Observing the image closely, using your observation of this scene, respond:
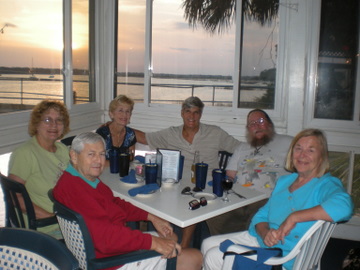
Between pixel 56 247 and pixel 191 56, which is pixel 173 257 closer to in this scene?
pixel 56 247

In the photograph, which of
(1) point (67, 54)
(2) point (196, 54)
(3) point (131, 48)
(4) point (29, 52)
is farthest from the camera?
(3) point (131, 48)

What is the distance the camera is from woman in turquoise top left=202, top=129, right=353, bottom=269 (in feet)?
5.13

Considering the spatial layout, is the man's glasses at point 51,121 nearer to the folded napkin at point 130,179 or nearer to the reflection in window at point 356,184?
the folded napkin at point 130,179

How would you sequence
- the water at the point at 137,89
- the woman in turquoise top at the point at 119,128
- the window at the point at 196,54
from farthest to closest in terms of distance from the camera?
1. the window at the point at 196,54
2. the woman in turquoise top at the point at 119,128
3. the water at the point at 137,89

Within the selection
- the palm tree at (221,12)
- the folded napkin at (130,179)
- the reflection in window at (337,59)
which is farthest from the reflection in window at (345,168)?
the folded napkin at (130,179)

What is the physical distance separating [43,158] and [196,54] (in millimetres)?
2030

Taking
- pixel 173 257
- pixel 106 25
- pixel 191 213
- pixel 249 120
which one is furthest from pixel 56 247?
pixel 106 25

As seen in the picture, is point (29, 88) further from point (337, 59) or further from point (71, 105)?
point (337, 59)

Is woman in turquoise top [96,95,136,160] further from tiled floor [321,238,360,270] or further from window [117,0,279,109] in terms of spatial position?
tiled floor [321,238,360,270]

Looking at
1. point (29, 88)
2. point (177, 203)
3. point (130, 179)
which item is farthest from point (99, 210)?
point (29, 88)

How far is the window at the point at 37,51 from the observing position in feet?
8.84

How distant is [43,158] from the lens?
2271 mm

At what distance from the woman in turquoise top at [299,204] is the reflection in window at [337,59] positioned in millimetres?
1573

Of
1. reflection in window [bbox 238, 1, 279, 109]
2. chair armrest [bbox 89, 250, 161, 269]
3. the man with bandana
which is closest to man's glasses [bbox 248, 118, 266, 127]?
the man with bandana
